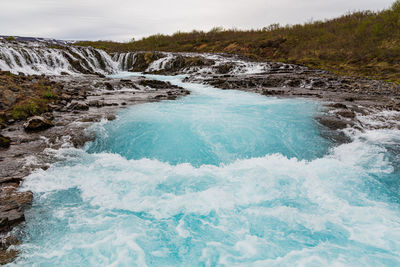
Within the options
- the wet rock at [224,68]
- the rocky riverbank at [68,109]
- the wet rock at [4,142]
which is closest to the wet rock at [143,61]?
the rocky riverbank at [68,109]

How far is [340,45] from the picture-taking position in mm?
27844

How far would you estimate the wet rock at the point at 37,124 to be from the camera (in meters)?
7.11

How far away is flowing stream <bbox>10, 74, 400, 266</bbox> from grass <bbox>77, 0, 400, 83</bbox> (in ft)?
51.7

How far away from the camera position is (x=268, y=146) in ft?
21.9

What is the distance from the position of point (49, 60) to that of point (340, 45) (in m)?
31.9

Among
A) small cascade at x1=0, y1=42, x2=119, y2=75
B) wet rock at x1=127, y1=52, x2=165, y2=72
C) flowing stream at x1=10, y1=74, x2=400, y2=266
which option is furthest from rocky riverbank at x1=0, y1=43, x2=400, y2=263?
wet rock at x1=127, y1=52, x2=165, y2=72

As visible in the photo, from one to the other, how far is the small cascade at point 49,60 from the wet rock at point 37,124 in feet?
49.0

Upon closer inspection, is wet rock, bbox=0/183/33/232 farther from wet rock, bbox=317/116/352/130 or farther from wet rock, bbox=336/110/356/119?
wet rock, bbox=336/110/356/119

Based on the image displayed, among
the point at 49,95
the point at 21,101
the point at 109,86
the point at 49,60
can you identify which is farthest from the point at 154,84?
the point at 49,60

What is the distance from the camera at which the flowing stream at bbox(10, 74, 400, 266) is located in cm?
332

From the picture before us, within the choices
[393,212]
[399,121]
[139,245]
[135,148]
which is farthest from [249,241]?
[399,121]

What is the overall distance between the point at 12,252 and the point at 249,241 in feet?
10.8

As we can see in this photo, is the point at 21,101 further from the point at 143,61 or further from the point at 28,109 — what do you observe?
the point at 143,61

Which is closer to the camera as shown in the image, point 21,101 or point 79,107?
point 21,101
